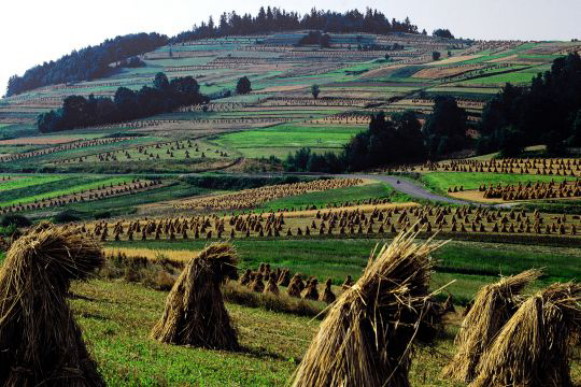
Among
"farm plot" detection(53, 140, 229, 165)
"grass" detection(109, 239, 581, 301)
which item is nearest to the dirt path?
"grass" detection(109, 239, 581, 301)

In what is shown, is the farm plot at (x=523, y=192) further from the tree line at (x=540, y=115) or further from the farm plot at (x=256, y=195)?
the tree line at (x=540, y=115)

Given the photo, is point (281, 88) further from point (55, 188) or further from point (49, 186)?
point (55, 188)

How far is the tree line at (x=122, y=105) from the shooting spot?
529 ft

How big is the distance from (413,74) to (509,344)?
175m

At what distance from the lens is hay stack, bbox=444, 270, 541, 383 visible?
1778 cm

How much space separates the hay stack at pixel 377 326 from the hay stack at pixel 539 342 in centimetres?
512

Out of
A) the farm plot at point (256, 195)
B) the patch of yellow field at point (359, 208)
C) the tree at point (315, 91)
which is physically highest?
the tree at point (315, 91)

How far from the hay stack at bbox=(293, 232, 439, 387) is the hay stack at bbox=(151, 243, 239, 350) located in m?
10.0

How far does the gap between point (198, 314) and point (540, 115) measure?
9871cm

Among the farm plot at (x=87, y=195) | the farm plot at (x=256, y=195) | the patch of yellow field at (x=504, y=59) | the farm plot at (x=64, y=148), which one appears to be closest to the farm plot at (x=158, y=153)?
the farm plot at (x=64, y=148)

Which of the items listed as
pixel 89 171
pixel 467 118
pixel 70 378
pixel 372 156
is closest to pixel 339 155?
pixel 372 156

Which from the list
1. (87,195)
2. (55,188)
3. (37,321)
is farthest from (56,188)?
(37,321)

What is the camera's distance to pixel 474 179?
276 feet

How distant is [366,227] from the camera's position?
5956 cm
